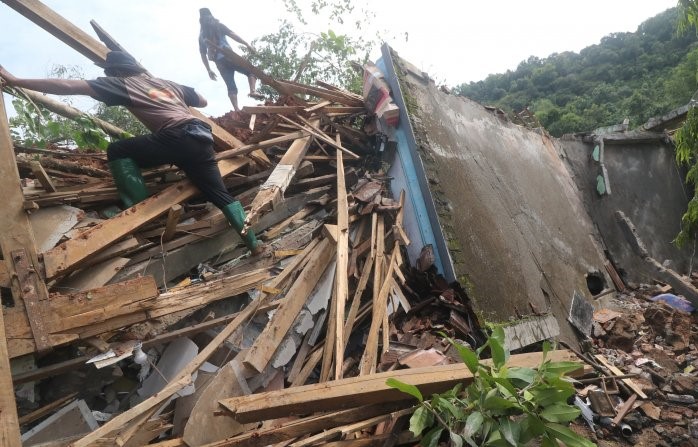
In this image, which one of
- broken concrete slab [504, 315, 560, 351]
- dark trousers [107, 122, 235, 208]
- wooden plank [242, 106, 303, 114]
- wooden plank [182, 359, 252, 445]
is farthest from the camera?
wooden plank [242, 106, 303, 114]

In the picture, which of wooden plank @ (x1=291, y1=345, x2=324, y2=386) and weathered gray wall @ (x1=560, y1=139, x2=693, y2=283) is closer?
wooden plank @ (x1=291, y1=345, x2=324, y2=386)

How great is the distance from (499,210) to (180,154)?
358 cm

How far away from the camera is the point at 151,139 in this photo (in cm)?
296

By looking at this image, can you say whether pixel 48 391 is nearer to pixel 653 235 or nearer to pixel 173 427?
pixel 173 427

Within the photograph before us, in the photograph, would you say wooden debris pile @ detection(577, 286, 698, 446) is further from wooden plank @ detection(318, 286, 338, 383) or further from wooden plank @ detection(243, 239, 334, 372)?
wooden plank @ detection(243, 239, 334, 372)

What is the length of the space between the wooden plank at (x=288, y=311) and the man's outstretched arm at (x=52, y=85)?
2.11 meters

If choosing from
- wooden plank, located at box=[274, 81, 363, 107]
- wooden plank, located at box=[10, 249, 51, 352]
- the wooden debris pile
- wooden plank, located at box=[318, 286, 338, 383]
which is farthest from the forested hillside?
wooden plank, located at box=[10, 249, 51, 352]

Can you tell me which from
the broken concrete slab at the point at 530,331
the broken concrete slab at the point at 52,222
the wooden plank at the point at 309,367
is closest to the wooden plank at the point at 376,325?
the wooden plank at the point at 309,367

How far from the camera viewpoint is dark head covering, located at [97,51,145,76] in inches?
118

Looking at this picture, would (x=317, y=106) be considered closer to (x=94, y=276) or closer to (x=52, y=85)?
(x=52, y=85)

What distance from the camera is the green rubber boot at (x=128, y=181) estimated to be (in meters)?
3.00

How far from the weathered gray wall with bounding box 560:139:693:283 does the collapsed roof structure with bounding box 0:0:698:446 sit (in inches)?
33.4

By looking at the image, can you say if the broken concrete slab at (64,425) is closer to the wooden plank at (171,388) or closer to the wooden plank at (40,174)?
the wooden plank at (171,388)

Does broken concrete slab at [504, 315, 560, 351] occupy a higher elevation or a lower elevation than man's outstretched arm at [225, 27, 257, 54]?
lower
